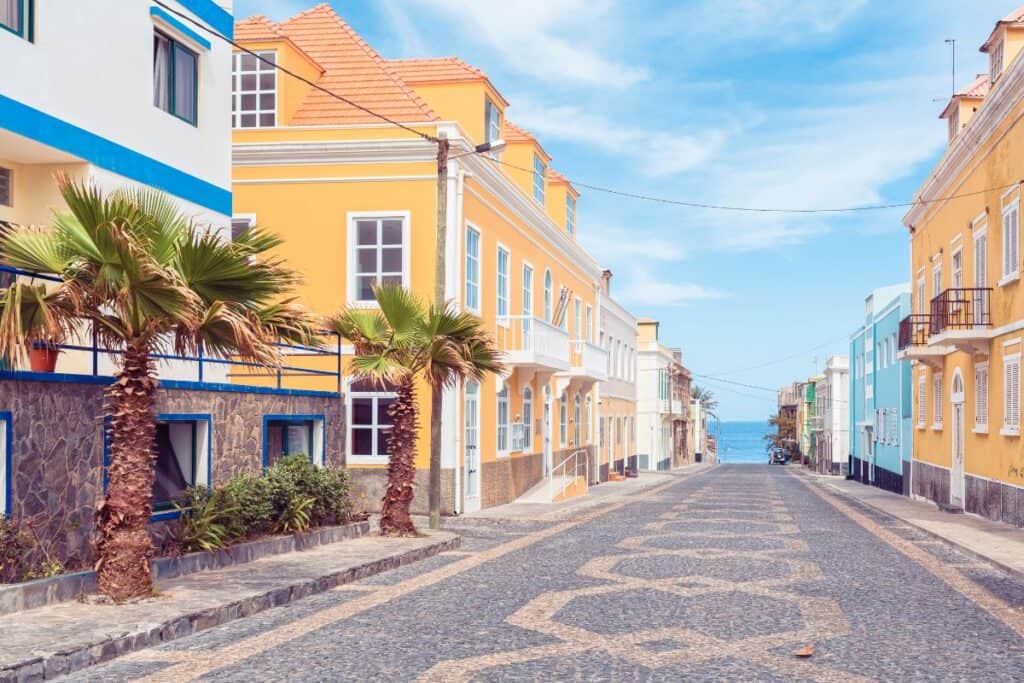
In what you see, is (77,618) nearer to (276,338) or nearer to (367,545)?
(276,338)

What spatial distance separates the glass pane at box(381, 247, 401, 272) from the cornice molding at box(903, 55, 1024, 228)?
11098mm

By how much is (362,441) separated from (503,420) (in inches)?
200

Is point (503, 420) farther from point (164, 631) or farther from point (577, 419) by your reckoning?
point (164, 631)

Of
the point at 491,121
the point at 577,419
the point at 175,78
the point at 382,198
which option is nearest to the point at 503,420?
the point at 382,198

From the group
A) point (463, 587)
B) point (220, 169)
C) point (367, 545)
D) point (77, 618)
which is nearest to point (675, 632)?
point (463, 587)

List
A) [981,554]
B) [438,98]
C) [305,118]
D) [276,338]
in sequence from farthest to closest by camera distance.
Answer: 1. [438,98]
2. [305,118]
3. [981,554]
4. [276,338]

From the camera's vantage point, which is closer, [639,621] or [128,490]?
[639,621]

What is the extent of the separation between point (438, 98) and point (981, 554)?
1516 cm

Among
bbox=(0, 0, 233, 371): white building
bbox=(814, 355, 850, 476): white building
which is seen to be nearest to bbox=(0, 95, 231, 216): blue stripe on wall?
bbox=(0, 0, 233, 371): white building

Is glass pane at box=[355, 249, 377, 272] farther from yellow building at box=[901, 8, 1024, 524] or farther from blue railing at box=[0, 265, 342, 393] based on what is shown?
yellow building at box=[901, 8, 1024, 524]

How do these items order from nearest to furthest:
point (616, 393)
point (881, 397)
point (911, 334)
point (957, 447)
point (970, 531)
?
point (970, 531)
point (957, 447)
point (911, 334)
point (881, 397)
point (616, 393)

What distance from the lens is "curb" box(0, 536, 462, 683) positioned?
7215 mm

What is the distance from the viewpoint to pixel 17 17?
12984 millimetres

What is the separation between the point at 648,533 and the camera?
18.0 meters
